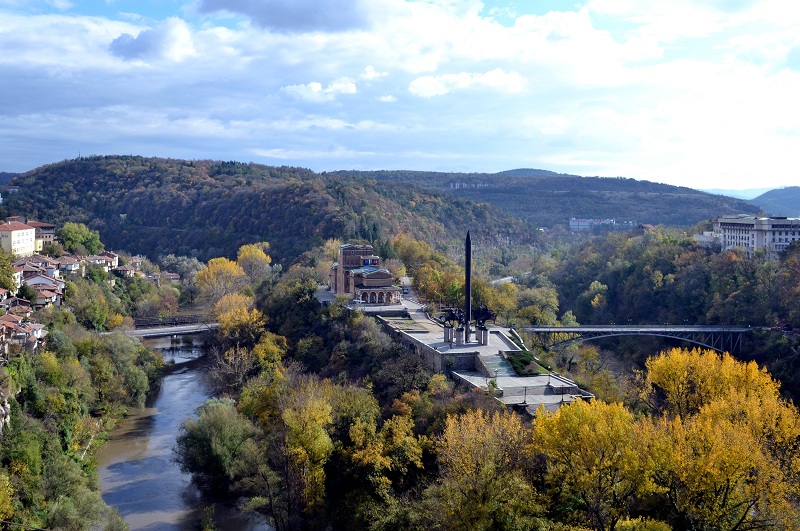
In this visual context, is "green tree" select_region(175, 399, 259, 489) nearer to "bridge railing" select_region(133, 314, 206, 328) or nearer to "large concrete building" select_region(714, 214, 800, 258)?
"bridge railing" select_region(133, 314, 206, 328)

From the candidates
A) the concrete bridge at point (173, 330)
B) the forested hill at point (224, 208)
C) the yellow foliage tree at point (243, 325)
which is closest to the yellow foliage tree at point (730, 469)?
the yellow foliage tree at point (243, 325)

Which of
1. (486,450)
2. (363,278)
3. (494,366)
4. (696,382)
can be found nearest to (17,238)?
(363,278)

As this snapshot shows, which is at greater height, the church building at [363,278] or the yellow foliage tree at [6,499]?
the church building at [363,278]

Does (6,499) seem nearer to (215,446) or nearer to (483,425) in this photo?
(215,446)

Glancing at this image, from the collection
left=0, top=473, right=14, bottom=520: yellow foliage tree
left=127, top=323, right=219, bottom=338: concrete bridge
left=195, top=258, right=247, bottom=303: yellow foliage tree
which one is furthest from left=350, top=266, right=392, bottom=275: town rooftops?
left=0, top=473, right=14, bottom=520: yellow foliage tree

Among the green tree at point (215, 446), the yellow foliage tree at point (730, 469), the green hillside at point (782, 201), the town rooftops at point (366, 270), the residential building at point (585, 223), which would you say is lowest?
the green tree at point (215, 446)

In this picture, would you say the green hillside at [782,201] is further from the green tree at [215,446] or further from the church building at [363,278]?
the green tree at [215,446]
